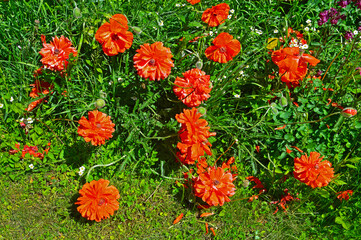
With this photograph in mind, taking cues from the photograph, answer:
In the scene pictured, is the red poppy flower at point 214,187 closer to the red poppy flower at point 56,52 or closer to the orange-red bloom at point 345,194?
the orange-red bloom at point 345,194

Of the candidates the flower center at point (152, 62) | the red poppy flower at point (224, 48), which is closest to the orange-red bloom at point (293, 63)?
the red poppy flower at point (224, 48)

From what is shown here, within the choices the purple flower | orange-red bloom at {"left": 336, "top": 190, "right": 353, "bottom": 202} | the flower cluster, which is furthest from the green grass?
the purple flower

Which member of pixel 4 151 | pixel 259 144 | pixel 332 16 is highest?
pixel 332 16

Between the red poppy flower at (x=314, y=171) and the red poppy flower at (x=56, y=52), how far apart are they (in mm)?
1652

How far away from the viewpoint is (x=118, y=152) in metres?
2.36

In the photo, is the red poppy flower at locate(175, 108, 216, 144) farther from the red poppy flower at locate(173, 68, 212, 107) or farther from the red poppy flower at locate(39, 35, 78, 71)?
the red poppy flower at locate(39, 35, 78, 71)

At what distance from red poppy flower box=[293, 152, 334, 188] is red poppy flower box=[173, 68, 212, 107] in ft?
2.45

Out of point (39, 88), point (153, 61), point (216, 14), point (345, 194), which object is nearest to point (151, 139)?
point (153, 61)

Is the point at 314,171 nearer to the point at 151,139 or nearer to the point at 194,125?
the point at 194,125

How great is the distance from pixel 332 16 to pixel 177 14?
1.35 metres

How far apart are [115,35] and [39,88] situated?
0.76 metres

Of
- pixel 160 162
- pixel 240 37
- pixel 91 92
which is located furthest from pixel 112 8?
pixel 160 162

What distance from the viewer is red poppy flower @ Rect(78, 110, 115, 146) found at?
193 cm

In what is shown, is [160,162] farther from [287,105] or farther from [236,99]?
[287,105]
